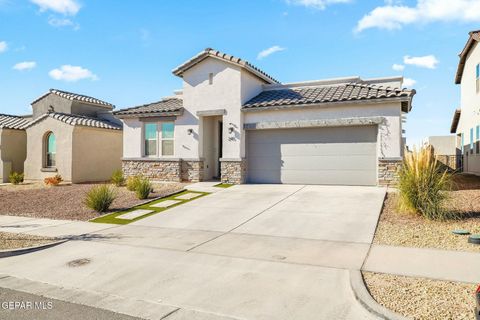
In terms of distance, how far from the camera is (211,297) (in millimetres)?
5156

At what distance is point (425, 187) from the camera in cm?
920

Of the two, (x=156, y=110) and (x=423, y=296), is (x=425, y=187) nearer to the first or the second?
(x=423, y=296)

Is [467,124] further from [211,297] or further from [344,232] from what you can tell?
[211,297]

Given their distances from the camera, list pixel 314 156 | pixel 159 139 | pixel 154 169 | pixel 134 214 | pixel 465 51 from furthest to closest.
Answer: pixel 465 51 → pixel 159 139 → pixel 154 169 → pixel 314 156 → pixel 134 214

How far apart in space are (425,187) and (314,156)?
6666mm

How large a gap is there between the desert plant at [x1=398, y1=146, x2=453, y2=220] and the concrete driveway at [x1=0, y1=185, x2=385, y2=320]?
1.17 meters

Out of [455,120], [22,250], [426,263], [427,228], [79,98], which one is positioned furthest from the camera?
[455,120]

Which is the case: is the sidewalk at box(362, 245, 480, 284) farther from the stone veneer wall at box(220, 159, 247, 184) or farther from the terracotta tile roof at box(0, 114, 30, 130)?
the terracotta tile roof at box(0, 114, 30, 130)

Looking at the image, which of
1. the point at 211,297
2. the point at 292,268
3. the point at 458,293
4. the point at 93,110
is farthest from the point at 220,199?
the point at 93,110

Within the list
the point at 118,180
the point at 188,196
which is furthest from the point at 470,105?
the point at 118,180

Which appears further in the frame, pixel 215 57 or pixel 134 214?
pixel 215 57

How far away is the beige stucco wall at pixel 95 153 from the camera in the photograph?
20438mm

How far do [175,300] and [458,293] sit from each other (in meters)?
4.00

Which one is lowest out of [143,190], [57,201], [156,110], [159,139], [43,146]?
[57,201]
